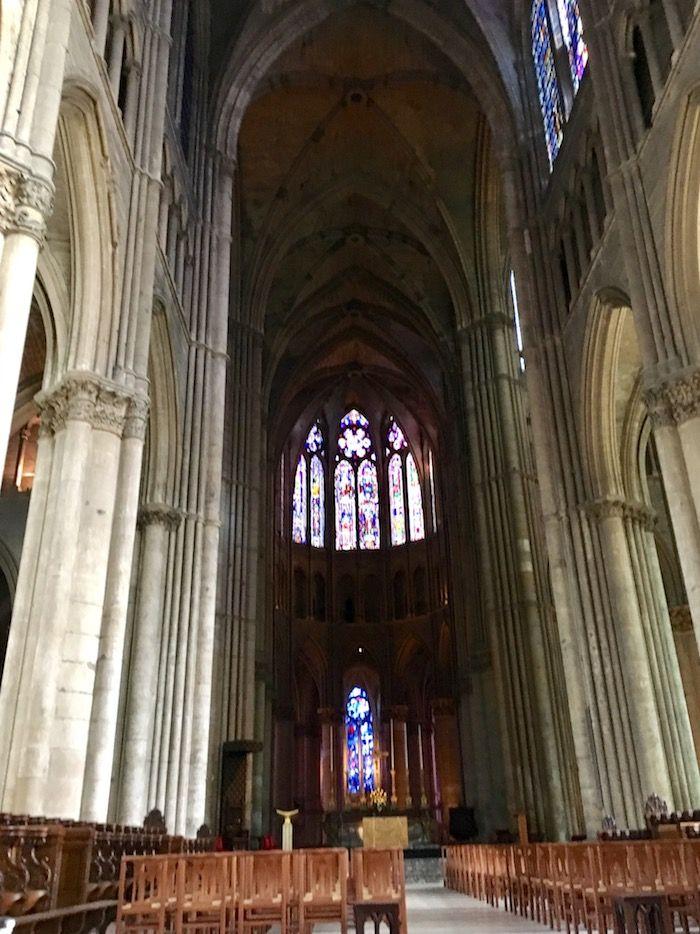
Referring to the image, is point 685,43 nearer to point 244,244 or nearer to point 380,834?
point 380,834

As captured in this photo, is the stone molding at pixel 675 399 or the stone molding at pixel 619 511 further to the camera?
the stone molding at pixel 619 511

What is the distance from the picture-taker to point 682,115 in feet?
39.1

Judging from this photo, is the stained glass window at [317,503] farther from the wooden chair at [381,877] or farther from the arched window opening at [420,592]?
the wooden chair at [381,877]

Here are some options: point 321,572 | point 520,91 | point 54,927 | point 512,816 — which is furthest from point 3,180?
point 321,572

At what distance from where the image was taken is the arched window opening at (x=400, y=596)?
39.2m

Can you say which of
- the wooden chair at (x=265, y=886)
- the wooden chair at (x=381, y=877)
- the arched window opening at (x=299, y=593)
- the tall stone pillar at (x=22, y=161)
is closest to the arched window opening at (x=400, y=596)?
the arched window opening at (x=299, y=593)

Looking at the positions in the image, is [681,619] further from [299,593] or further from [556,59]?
[299,593]

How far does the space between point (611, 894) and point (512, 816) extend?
17590 millimetres

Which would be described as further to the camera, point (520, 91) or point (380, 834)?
point (520, 91)

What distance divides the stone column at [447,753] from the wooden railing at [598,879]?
23.8 metres

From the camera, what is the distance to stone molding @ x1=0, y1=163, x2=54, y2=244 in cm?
778

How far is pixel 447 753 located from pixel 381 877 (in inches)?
1151

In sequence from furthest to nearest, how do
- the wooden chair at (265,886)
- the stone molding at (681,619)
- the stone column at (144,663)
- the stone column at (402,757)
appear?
the stone column at (402,757), the stone molding at (681,619), the stone column at (144,663), the wooden chair at (265,886)

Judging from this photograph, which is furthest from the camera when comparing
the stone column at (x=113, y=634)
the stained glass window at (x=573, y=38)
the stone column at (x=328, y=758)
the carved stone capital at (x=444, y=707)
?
the stone column at (x=328, y=758)
